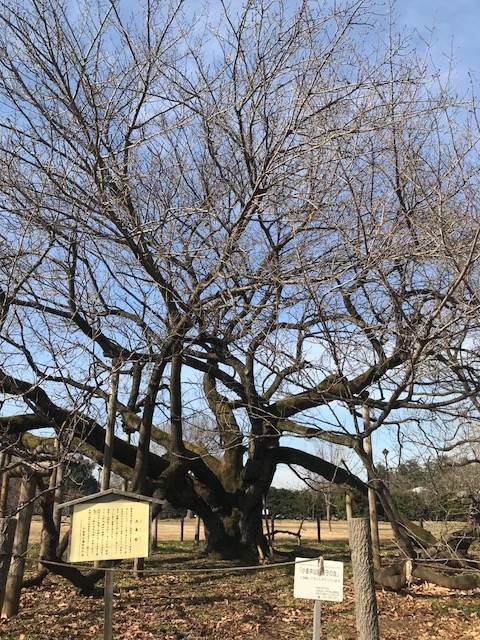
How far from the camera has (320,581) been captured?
13.7 feet

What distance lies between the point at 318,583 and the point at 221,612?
3.28 m

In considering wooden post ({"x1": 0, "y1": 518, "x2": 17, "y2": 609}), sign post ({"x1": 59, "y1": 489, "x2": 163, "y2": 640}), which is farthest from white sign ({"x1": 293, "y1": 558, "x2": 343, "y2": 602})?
wooden post ({"x1": 0, "y1": 518, "x2": 17, "y2": 609})

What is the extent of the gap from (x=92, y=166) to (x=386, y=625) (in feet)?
19.2

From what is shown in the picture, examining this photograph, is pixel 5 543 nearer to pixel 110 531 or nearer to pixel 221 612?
pixel 110 531

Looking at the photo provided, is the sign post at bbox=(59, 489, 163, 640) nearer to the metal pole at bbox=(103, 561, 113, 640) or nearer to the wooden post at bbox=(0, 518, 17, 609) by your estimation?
the metal pole at bbox=(103, 561, 113, 640)

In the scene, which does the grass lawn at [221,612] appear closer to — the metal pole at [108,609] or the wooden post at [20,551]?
the wooden post at [20,551]

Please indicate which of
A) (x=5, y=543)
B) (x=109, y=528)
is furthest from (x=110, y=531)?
(x=5, y=543)

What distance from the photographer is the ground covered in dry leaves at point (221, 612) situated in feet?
19.8

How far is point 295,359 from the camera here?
19.1 feet

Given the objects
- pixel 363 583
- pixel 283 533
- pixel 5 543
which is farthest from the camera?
pixel 283 533

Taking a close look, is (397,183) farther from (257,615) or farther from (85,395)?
(257,615)

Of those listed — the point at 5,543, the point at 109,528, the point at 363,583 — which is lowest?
the point at 363,583

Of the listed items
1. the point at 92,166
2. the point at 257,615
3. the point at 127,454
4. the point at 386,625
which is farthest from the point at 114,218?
the point at 127,454

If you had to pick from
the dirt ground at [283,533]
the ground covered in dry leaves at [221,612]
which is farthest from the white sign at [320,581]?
the dirt ground at [283,533]
